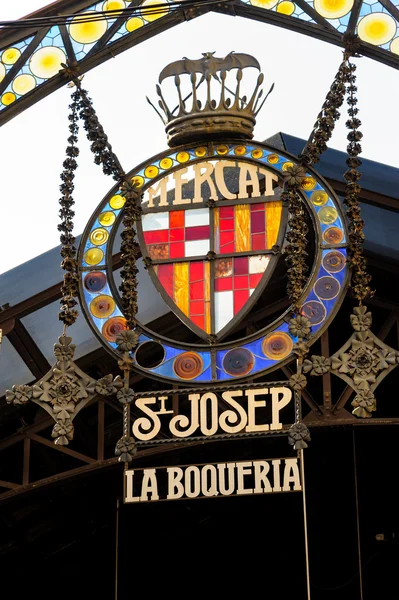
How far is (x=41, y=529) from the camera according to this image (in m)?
22.3

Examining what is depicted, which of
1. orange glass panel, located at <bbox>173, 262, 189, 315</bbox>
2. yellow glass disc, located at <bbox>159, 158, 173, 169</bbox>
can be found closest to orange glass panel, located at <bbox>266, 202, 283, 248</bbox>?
orange glass panel, located at <bbox>173, 262, 189, 315</bbox>

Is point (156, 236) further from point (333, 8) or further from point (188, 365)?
point (333, 8)

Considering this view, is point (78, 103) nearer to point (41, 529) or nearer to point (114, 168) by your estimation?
point (114, 168)

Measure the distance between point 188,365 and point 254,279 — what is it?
3.41 feet

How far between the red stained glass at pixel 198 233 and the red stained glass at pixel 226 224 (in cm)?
13

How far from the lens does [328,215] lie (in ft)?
45.6

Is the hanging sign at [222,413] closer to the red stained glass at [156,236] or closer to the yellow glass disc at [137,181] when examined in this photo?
the red stained glass at [156,236]

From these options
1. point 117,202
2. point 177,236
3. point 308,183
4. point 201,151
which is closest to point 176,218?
point 177,236

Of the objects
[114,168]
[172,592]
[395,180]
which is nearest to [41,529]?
[172,592]

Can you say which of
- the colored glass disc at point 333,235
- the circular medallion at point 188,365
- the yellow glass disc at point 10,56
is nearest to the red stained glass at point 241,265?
the colored glass disc at point 333,235

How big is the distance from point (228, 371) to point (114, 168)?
2.35 meters

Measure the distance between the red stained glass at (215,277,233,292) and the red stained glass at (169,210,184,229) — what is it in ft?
2.27

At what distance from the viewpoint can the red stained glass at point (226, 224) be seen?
1407 cm

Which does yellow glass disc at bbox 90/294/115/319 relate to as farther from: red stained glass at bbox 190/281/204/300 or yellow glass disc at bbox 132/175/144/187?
yellow glass disc at bbox 132/175/144/187
